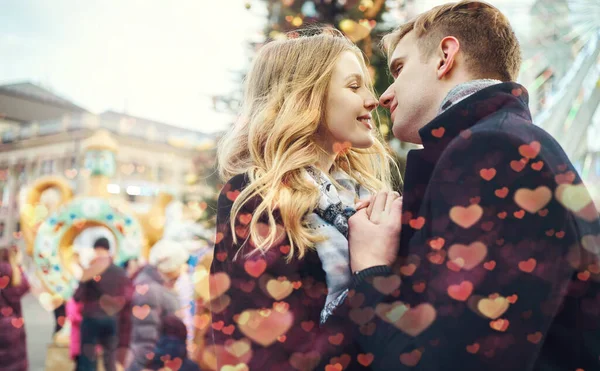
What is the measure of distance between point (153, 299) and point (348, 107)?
2969 mm

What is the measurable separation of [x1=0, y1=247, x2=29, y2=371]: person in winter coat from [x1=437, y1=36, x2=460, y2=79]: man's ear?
3.71 metres

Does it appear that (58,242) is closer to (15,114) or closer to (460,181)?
(460,181)

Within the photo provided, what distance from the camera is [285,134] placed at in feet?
5.48

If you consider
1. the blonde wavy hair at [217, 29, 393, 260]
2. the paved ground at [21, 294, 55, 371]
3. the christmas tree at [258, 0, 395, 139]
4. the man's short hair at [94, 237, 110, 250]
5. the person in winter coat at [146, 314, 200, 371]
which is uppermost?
the christmas tree at [258, 0, 395, 139]

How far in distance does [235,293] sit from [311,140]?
22.0 inches

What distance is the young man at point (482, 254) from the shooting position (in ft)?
3.29

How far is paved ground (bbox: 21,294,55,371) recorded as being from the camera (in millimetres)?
6953

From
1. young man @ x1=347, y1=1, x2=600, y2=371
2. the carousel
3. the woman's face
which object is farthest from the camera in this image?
the carousel

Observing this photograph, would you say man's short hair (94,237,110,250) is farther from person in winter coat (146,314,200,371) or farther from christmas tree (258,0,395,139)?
christmas tree (258,0,395,139)

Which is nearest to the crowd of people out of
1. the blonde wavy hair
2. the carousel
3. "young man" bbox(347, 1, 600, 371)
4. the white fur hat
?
the white fur hat

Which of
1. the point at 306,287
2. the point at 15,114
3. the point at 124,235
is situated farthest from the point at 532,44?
the point at 15,114

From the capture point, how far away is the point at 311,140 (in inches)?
68.4

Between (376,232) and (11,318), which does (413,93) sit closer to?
(376,232)

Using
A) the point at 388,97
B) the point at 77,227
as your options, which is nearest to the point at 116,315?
the point at 388,97
